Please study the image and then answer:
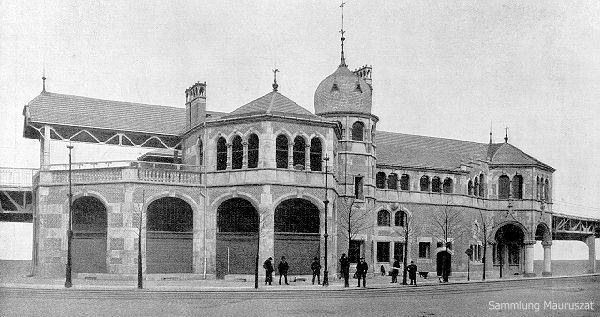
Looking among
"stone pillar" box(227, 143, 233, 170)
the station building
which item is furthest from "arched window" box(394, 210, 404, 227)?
"stone pillar" box(227, 143, 233, 170)

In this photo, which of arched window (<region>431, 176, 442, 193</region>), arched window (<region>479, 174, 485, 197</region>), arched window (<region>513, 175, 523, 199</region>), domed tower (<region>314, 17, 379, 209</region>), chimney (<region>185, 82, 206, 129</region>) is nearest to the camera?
chimney (<region>185, 82, 206, 129</region>)

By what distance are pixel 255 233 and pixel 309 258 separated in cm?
346

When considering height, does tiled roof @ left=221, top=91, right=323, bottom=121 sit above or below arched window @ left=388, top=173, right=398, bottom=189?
above

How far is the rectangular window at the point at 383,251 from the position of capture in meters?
54.9

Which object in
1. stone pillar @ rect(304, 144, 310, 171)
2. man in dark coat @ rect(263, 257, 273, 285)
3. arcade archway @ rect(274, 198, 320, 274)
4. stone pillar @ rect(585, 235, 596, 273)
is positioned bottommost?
stone pillar @ rect(585, 235, 596, 273)

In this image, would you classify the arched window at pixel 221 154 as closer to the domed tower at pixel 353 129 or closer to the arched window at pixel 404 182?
the domed tower at pixel 353 129

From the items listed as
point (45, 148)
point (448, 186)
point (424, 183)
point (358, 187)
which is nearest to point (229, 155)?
point (45, 148)

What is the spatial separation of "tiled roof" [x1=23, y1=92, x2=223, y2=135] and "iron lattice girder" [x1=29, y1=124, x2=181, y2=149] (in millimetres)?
406

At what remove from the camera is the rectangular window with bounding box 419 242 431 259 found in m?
57.1

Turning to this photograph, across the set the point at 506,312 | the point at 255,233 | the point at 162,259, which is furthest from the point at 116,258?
the point at 506,312

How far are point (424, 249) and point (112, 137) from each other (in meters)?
25.2

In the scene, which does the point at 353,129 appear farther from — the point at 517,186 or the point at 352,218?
the point at 517,186

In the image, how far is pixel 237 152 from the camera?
42781 mm

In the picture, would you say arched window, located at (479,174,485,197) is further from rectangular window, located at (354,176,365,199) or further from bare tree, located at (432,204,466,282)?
rectangular window, located at (354,176,365,199)
